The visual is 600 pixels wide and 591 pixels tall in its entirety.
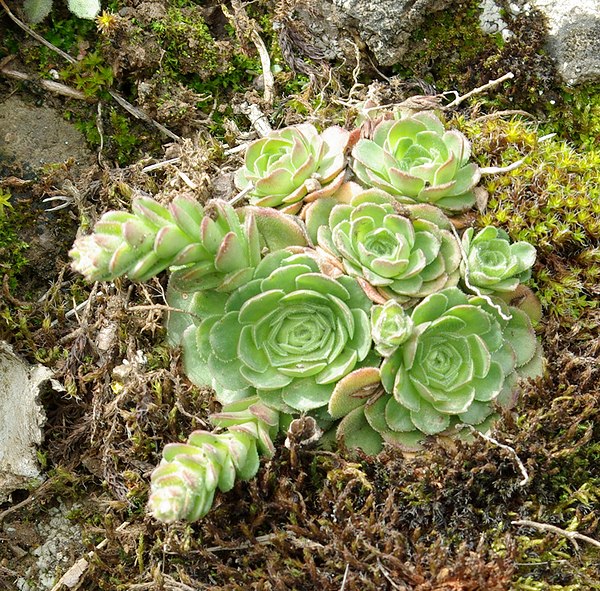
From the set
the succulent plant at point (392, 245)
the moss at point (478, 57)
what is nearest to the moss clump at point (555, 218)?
the succulent plant at point (392, 245)

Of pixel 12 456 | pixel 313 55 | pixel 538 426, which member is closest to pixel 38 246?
pixel 12 456

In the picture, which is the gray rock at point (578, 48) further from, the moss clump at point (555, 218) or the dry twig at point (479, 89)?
the moss clump at point (555, 218)

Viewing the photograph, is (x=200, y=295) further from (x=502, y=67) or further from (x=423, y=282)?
(x=502, y=67)

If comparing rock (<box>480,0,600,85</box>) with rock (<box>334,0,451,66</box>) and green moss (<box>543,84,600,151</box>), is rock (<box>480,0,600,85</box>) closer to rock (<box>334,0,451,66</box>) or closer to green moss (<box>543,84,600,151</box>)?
green moss (<box>543,84,600,151</box>)

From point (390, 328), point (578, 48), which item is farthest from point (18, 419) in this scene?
point (578, 48)

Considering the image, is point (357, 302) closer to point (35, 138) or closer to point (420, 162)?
point (420, 162)

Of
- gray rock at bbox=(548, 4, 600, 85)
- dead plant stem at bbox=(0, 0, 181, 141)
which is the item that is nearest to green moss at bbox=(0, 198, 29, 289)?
dead plant stem at bbox=(0, 0, 181, 141)
